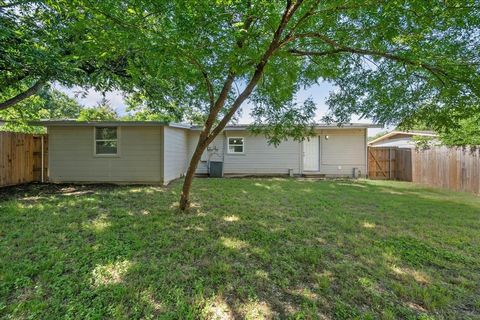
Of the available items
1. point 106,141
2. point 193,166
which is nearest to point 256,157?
point 106,141

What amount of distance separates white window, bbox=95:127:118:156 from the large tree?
4623 millimetres

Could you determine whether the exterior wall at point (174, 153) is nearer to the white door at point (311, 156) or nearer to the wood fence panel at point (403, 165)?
the white door at point (311, 156)

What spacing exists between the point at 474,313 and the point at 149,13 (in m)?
5.17

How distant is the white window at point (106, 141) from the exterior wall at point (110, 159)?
154 mm

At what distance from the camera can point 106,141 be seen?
8.74m

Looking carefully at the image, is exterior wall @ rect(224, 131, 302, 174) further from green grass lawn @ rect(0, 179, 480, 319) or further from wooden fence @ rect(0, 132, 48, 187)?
wooden fence @ rect(0, 132, 48, 187)

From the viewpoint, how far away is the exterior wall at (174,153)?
9.00 metres

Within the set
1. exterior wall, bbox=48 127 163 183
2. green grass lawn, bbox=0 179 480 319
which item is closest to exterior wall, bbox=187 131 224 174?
exterior wall, bbox=48 127 163 183

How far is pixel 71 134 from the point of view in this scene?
863 cm

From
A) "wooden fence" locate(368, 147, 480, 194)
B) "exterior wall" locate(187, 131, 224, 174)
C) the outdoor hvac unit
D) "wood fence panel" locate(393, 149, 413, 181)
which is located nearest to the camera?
"wooden fence" locate(368, 147, 480, 194)

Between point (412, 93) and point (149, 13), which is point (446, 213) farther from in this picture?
point (149, 13)

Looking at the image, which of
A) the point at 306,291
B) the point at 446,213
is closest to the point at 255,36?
the point at 306,291

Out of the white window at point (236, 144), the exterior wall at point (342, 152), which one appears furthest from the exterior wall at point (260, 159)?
the exterior wall at point (342, 152)

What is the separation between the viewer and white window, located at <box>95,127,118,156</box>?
A: 872 cm
